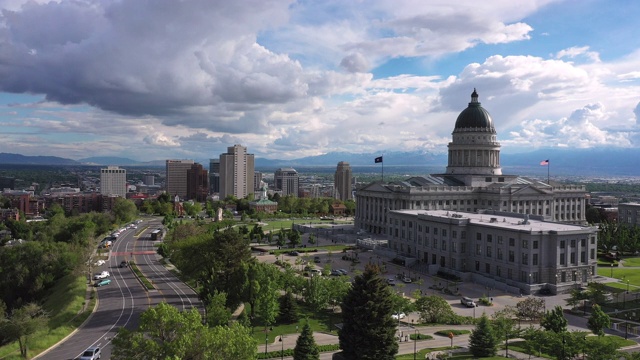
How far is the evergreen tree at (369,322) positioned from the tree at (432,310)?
48.8 ft

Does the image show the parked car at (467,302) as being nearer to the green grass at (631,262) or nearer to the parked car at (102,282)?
the green grass at (631,262)

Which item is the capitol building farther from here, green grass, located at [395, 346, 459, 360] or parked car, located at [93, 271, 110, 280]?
parked car, located at [93, 271, 110, 280]

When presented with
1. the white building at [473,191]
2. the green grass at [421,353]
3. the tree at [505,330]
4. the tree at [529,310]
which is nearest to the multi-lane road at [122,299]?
the green grass at [421,353]

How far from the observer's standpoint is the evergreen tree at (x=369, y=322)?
3769cm

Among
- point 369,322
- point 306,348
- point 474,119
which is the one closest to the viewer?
point 369,322

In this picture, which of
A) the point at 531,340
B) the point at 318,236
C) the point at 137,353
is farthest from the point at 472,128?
the point at 137,353

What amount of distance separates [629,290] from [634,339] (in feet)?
69.9

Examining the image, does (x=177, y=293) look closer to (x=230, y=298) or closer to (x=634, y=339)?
(x=230, y=298)

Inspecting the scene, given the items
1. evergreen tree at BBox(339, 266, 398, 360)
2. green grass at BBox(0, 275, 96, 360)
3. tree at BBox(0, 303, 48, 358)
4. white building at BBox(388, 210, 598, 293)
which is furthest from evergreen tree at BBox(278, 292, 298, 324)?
white building at BBox(388, 210, 598, 293)

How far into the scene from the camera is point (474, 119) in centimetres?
12400

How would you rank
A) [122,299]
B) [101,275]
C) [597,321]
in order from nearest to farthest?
[597,321], [122,299], [101,275]

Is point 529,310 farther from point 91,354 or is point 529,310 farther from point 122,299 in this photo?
point 122,299

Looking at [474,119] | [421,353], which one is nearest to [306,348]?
[421,353]

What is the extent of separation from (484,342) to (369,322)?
10068 millimetres
